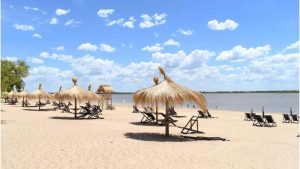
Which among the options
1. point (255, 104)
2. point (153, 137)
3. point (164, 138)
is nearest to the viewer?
point (164, 138)

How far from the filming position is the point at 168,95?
10.8 m

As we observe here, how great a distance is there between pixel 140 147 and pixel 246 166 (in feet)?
→ 9.70

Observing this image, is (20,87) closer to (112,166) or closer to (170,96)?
(170,96)

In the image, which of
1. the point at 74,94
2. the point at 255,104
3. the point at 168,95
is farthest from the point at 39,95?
the point at 255,104

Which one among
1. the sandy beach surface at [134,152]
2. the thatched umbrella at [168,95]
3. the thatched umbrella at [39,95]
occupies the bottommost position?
the sandy beach surface at [134,152]

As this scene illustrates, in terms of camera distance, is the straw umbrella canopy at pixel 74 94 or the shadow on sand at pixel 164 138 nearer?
the shadow on sand at pixel 164 138

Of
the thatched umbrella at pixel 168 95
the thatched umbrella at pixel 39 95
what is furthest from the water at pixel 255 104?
the thatched umbrella at pixel 39 95

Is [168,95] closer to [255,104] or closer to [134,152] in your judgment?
[134,152]

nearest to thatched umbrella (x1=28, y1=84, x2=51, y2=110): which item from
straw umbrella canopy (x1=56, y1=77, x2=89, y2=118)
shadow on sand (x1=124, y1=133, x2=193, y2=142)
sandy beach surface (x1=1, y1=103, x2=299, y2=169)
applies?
straw umbrella canopy (x1=56, y1=77, x2=89, y2=118)

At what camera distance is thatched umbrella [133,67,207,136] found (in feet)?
35.4

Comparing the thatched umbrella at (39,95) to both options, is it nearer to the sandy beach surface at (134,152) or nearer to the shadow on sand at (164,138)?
the sandy beach surface at (134,152)

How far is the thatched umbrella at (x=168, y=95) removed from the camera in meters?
10.8

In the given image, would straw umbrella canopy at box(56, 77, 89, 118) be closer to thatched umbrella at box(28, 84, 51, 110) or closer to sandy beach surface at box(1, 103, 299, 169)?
sandy beach surface at box(1, 103, 299, 169)

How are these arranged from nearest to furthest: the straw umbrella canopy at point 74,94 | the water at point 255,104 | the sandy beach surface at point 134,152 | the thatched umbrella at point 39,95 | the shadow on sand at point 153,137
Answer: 1. the sandy beach surface at point 134,152
2. the shadow on sand at point 153,137
3. the straw umbrella canopy at point 74,94
4. the thatched umbrella at point 39,95
5. the water at point 255,104
